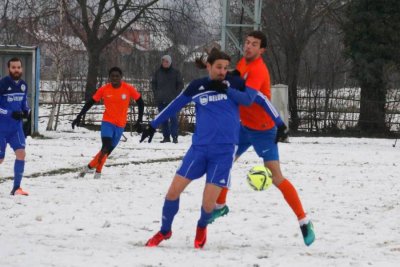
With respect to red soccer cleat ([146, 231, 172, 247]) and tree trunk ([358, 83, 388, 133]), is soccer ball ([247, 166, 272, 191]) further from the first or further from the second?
tree trunk ([358, 83, 388, 133])

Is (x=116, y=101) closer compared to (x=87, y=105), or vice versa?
(x=87, y=105)

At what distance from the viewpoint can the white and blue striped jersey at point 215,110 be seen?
6.98m

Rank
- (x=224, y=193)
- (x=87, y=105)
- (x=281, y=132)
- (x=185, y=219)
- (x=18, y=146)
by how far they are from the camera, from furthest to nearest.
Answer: (x=87, y=105) < (x=18, y=146) < (x=185, y=219) < (x=224, y=193) < (x=281, y=132)

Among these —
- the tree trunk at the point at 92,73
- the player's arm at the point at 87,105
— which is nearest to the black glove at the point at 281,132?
the player's arm at the point at 87,105

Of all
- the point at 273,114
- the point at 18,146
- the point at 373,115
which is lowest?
the point at 373,115

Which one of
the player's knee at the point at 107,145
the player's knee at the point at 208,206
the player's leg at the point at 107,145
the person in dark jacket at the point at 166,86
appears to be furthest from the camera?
the person in dark jacket at the point at 166,86

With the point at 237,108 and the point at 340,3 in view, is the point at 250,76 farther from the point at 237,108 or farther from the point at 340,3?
the point at 340,3

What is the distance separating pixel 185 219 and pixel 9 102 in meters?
2.99

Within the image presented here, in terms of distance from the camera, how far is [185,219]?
857 cm

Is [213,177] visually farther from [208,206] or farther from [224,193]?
[224,193]

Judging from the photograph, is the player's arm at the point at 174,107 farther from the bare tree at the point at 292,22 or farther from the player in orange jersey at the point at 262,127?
the bare tree at the point at 292,22

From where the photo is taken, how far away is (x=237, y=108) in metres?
7.16

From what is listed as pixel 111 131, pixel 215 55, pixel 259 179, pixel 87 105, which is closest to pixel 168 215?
pixel 215 55

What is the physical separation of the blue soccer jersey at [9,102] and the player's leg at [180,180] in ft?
12.5
